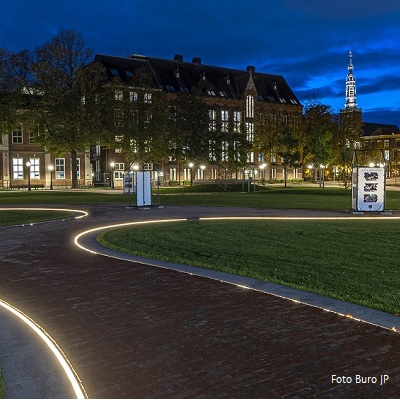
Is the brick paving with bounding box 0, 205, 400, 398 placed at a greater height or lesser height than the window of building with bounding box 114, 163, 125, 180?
lesser

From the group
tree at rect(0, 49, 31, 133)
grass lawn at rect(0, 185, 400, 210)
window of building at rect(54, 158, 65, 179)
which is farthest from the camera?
window of building at rect(54, 158, 65, 179)

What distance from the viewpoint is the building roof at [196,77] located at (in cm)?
7512

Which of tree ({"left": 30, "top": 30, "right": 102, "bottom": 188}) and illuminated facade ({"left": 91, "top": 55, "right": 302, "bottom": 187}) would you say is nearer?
tree ({"left": 30, "top": 30, "right": 102, "bottom": 188})

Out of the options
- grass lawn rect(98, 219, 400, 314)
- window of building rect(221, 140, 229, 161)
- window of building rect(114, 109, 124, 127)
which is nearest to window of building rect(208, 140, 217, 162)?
window of building rect(221, 140, 229, 161)

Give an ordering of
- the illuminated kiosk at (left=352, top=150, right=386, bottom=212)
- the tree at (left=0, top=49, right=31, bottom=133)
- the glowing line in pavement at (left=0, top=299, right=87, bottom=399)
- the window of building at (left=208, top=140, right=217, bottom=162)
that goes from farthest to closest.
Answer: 1. the window of building at (left=208, top=140, right=217, bottom=162)
2. the tree at (left=0, top=49, right=31, bottom=133)
3. the illuminated kiosk at (left=352, top=150, right=386, bottom=212)
4. the glowing line in pavement at (left=0, top=299, right=87, bottom=399)

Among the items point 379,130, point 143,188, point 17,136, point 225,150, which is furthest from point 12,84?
point 379,130

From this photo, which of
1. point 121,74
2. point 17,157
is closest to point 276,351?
point 17,157

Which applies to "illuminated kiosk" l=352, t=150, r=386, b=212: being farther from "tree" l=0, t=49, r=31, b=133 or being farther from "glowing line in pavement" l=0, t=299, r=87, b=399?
"tree" l=0, t=49, r=31, b=133

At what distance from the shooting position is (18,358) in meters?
5.63

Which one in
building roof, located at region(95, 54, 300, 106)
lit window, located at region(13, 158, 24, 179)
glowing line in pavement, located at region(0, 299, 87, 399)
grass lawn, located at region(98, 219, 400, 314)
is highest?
building roof, located at region(95, 54, 300, 106)

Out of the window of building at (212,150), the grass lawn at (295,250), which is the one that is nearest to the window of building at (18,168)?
the window of building at (212,150)

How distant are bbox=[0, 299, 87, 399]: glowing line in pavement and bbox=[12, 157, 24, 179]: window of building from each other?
55180 mm

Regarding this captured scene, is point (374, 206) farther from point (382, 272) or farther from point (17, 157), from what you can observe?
point (17, 157)

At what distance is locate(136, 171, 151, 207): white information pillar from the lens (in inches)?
1064
